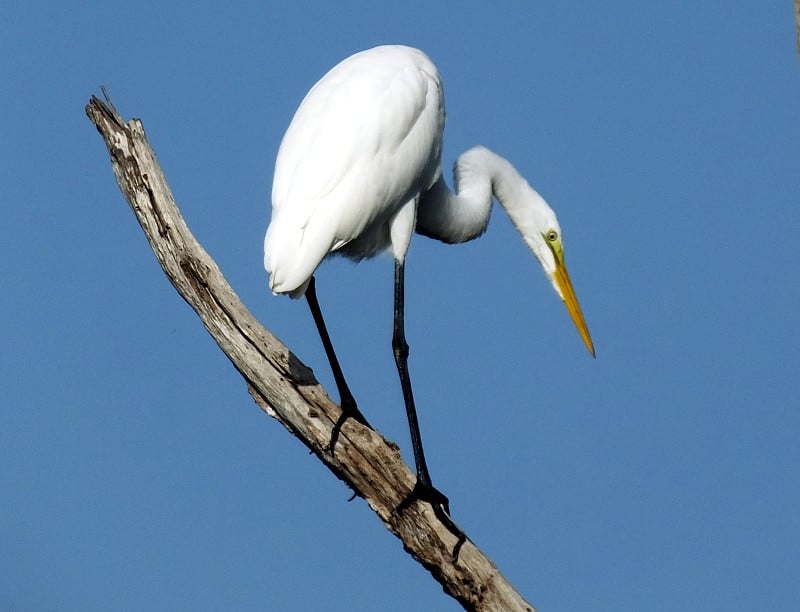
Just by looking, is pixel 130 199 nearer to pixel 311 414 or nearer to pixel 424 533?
pixel 311 414

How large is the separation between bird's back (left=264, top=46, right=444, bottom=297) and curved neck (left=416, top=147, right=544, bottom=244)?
0.46 m

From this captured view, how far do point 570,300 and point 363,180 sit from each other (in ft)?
8.89

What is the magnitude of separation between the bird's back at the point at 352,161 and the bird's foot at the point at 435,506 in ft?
4.00

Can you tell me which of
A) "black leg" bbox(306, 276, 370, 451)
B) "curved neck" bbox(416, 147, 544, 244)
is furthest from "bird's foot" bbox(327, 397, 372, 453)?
"curved neck" bbox(416, 147, 544, 244)

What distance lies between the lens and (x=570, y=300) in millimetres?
8883

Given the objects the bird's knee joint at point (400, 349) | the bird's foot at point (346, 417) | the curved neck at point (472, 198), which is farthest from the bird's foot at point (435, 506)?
the curved neck at point (472, 198)

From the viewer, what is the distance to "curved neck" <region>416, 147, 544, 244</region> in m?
8.12

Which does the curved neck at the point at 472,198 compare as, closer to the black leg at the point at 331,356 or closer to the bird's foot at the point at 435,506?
the black leg at the point at 331,356

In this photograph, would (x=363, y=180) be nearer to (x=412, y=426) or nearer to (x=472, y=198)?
(x=412, y=426)

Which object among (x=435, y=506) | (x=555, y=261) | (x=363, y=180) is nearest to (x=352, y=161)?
(x=363, y=180)

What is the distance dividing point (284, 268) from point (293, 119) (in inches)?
57.0

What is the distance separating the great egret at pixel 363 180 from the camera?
6359 millimetres

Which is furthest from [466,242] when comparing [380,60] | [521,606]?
[521,606]

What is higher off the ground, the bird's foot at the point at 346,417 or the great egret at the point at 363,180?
the great egret at the point at 363,180
